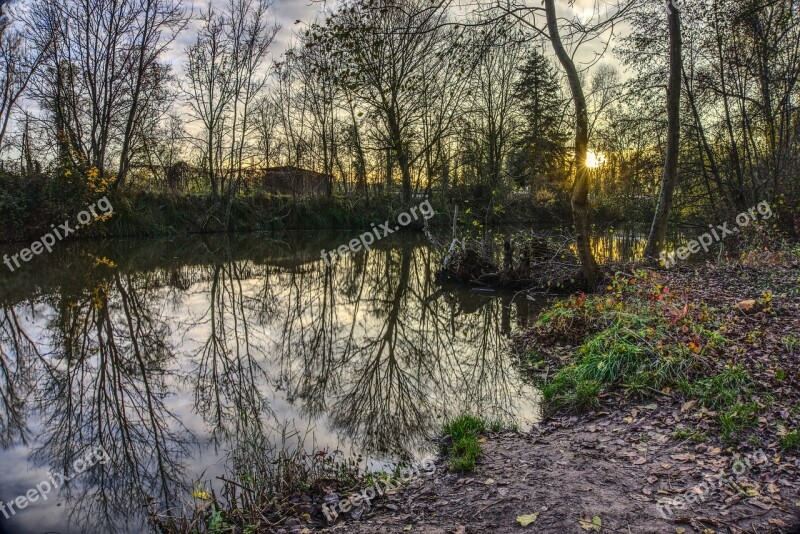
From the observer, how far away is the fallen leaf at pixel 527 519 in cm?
318

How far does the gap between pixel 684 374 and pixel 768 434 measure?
3.92 feet

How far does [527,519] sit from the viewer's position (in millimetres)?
3221

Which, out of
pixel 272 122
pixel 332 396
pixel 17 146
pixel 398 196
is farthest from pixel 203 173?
pixel 332 396

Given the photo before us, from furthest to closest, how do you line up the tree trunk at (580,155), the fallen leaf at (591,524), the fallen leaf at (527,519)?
the tree trunk at (580,155)
the fallen leaf at (527,519)
the fallen leaf at (591,524)

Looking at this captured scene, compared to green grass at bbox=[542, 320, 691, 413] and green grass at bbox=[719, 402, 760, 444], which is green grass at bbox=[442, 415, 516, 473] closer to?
green grass at bbox=[542, 320, 691, 413]
